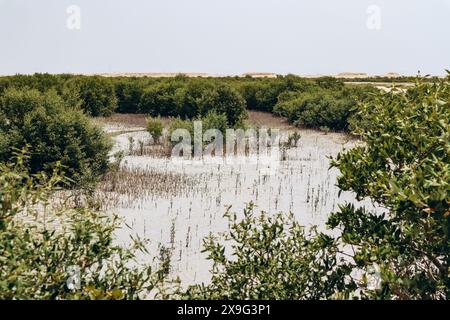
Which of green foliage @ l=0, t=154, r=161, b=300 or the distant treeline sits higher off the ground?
the distant treeline

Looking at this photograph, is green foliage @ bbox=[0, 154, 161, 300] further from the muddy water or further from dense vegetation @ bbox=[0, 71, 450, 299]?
the muddy water

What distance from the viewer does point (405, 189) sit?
3.55 m

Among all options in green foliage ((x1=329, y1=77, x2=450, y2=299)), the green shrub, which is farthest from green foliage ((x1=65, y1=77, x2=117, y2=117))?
green foliage ((x1=329, y1=77, x2=450, y2=299))

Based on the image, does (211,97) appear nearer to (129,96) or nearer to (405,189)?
(129,96)

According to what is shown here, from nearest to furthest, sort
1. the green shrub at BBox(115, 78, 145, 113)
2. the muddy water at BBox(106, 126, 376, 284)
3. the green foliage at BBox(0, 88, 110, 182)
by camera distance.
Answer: the muddy water at BBox(106, 126, 376, 284), the green foliage at BBox(0, 88, 110, 182), the green shrub at BBox(115, 78, 145, 113)

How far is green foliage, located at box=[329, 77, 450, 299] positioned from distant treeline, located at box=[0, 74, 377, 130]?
1808 cm

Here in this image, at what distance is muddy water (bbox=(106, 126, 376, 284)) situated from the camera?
31.8 ft

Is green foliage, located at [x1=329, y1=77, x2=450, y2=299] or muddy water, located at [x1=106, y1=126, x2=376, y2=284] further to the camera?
muddy water, located at [x1=106, y1=126, x2=376, y2=284]

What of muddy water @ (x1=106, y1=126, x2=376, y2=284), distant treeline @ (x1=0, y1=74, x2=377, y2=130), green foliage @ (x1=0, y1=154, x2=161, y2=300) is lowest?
muddy water @ (x1=106, y1=126, x2=376, y2=284)

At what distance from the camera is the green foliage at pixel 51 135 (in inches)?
556

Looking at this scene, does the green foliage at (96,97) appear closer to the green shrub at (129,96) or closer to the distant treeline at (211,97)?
the distant treeline at (211,97)

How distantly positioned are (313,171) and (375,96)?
469 inches

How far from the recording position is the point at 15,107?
15.4 meters
